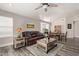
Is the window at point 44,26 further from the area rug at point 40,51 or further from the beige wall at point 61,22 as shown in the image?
the area rug at point 40,51

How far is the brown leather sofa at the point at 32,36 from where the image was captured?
1.89 m

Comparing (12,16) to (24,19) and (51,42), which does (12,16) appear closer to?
(24,19)

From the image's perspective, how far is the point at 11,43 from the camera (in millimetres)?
1803

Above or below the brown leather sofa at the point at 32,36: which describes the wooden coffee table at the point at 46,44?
below

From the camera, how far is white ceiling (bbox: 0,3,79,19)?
178 cm

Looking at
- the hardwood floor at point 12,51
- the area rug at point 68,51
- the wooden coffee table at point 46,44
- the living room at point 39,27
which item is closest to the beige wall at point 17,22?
the living room at point 39,27

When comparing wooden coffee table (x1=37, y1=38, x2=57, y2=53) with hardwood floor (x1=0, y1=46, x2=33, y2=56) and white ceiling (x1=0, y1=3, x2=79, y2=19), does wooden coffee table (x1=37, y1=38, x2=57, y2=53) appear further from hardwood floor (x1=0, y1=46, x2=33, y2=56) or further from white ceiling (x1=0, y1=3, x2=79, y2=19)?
white ceiling (x1=0, y1=3, x2=79, y2=19)

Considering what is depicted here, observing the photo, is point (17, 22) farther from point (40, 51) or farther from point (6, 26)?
point (40, 51)

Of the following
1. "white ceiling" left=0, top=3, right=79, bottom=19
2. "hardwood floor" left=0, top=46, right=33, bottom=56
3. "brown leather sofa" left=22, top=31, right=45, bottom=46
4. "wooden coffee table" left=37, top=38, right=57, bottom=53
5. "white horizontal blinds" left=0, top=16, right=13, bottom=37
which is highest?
"white ceiling" left=0, top=3, right=79, bottom=19

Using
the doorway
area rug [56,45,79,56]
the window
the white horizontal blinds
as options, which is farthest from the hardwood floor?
area rug [56,45,79,56]

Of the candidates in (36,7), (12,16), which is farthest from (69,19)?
(12,16)

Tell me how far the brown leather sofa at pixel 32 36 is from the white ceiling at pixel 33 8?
1.26 feet

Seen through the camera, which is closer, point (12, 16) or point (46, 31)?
point (12, 16)

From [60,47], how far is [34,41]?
63 centimetres
